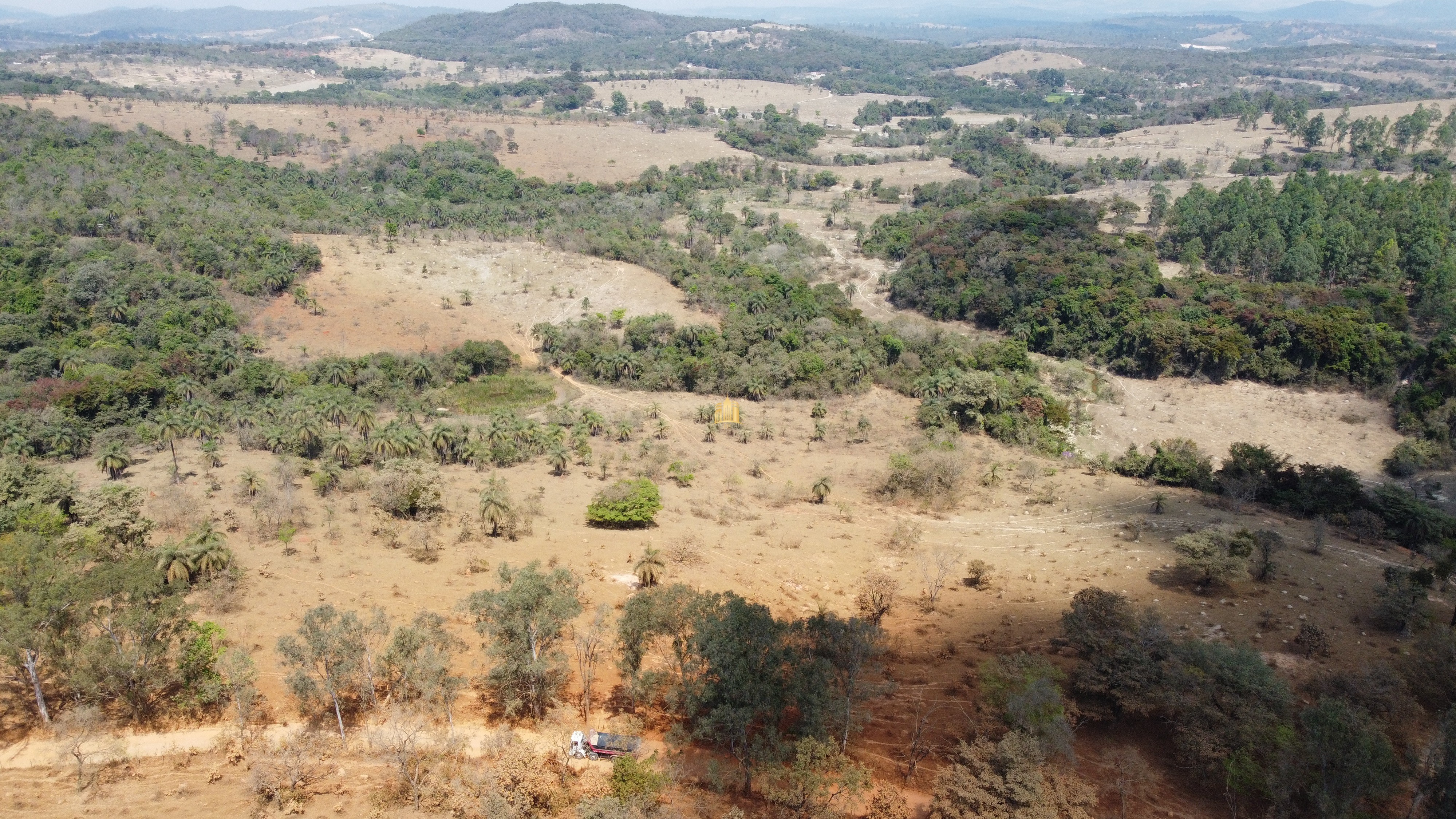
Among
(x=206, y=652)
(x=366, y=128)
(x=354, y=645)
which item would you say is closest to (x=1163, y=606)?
(x=354, y=645)

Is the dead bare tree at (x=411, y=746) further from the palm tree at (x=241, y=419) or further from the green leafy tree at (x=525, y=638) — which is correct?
the palm tree at (x=241, y=419)

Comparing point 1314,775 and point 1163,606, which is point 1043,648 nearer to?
point 1163,606

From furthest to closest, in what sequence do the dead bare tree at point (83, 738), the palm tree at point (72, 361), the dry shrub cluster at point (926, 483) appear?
the palm tree at point (72, 361) → the dry shrub cluster at point (926, 483) → the dead bare tree at point (83, 738)

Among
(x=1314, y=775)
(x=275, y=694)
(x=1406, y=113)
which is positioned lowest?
(x=275, y=694)

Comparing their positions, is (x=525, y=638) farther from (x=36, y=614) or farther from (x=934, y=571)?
(x=934, y=571)

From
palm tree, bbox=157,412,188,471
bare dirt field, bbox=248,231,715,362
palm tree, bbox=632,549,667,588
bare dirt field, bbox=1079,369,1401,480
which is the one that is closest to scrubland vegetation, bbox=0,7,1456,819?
palm tree, bbox=157,412,188,471

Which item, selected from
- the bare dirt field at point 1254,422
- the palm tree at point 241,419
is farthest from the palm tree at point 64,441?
the bare dirt field at point 1254,422

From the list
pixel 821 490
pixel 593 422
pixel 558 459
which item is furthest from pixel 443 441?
pixel 821 490
